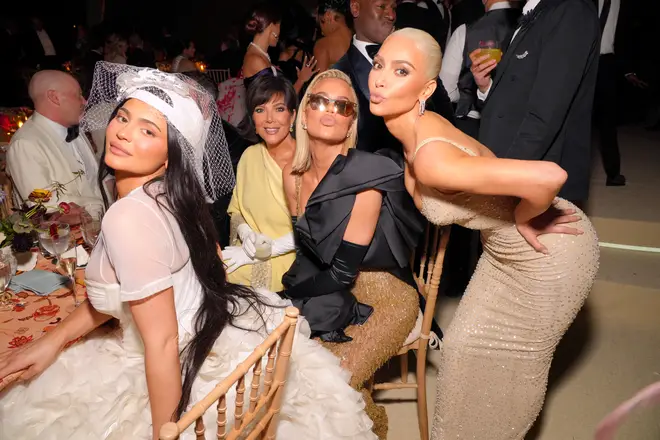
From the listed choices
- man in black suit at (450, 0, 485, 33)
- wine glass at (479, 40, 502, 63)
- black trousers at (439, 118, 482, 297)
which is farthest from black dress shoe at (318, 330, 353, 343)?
man in black suit at (450, 0, 485, 33)

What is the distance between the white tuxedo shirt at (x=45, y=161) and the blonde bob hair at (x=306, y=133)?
1.30 meters

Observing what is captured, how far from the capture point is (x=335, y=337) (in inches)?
82.4

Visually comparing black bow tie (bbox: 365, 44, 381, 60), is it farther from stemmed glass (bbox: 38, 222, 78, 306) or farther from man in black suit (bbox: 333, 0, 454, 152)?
stemmed glass (bbox: 38, 222, 78, 306)

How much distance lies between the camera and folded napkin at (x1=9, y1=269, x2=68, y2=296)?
1822 millimetres

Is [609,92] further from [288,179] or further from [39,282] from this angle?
[39,282]

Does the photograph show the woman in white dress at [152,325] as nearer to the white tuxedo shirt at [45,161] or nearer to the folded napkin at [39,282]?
the folded napkin at [39,282]

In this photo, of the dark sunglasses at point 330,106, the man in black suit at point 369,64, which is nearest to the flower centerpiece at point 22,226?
the dark sunglasses at point 330,106

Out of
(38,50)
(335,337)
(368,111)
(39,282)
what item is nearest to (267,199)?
(368,111)

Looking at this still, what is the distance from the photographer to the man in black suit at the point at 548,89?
2244 mm

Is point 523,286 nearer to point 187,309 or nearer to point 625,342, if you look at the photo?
point 187,309

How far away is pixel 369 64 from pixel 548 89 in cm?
109

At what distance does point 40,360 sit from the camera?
1.51 m

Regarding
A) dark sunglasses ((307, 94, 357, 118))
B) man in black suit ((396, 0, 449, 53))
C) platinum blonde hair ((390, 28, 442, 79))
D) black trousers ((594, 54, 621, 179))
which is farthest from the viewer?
black trousers ((594, 54, 621, 179))

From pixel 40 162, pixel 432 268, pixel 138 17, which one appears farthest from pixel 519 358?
pixel 138 17
